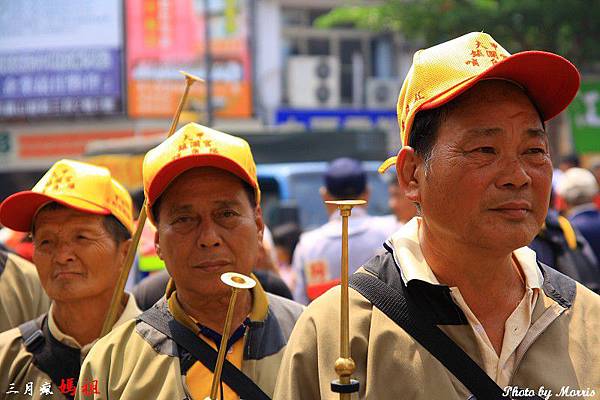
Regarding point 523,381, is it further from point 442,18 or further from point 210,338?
point 442,18

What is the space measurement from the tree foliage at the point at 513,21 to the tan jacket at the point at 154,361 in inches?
597

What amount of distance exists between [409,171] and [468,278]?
311 millimetres

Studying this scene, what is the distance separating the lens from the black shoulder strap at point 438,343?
232 cm

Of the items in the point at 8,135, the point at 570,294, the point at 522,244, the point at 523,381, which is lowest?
the point at 8,135

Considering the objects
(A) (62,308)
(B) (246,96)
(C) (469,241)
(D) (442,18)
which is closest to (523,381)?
(C) (469,241)

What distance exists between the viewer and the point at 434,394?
2287mm

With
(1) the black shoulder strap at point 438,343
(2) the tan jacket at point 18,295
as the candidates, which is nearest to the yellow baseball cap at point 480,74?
(1) the black shoulder strap at point 438,343

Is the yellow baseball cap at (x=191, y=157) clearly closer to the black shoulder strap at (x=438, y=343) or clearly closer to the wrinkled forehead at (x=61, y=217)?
the wrinkled forehead at (x=61, y=217)

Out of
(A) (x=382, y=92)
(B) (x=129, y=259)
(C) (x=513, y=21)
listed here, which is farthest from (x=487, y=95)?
(A) (x=382, y=92)

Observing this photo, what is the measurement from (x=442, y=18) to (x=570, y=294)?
1599 cm

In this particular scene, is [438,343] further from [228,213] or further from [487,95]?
[228,213]

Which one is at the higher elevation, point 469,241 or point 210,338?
point 469,241

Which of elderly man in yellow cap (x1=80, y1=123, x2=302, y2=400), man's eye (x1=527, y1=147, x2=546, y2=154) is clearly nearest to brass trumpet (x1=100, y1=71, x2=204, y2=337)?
elderly man in yellow cap (x1=80, y1=123, x2=302, y2=400)

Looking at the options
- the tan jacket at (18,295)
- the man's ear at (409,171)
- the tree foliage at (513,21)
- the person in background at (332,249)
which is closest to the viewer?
the man's ear at (409,171)
